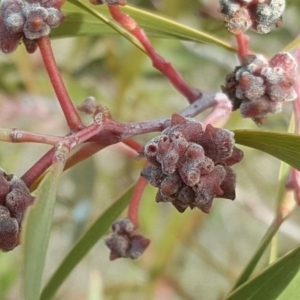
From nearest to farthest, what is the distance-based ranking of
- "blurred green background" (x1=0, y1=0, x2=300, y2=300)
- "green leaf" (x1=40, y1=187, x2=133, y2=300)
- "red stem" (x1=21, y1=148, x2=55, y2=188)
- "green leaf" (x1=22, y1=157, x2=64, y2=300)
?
1. "green leaf" (x1=22, y1=157, x2=64, y2=300)
2. "red stem" (x1=21, y1=148, x2=55, y2=188)
3. "green leaf" (x1=40, y1=187, x2=133, y2=300)
4. "blurred green background" (x1=0, y1=0, x2=300, y2=300)

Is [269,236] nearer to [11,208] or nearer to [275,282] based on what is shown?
[275,282]

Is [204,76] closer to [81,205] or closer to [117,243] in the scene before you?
[81,205]

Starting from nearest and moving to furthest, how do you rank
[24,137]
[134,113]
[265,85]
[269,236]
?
1. [24,137]
2. [265,85]
3. [269,236]
4. [134,113]

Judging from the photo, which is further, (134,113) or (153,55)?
(134,113)

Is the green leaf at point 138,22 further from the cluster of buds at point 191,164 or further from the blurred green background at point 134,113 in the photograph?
the blurred green background at point 134,113

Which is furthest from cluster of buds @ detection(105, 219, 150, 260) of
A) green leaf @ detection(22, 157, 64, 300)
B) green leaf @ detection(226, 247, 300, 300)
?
green leaf @ detection(22, 157, 64, 300)

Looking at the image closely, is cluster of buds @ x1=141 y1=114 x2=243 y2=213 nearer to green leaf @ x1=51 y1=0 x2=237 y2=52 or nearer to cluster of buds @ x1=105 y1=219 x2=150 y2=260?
cluster of buds @ x1=105 y1=219 x2=150 y2=260

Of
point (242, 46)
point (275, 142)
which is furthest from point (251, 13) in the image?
point (275, 142)

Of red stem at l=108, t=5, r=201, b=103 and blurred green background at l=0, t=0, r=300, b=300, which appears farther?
blurred green background at l=0, t=0, r=300, b=300
